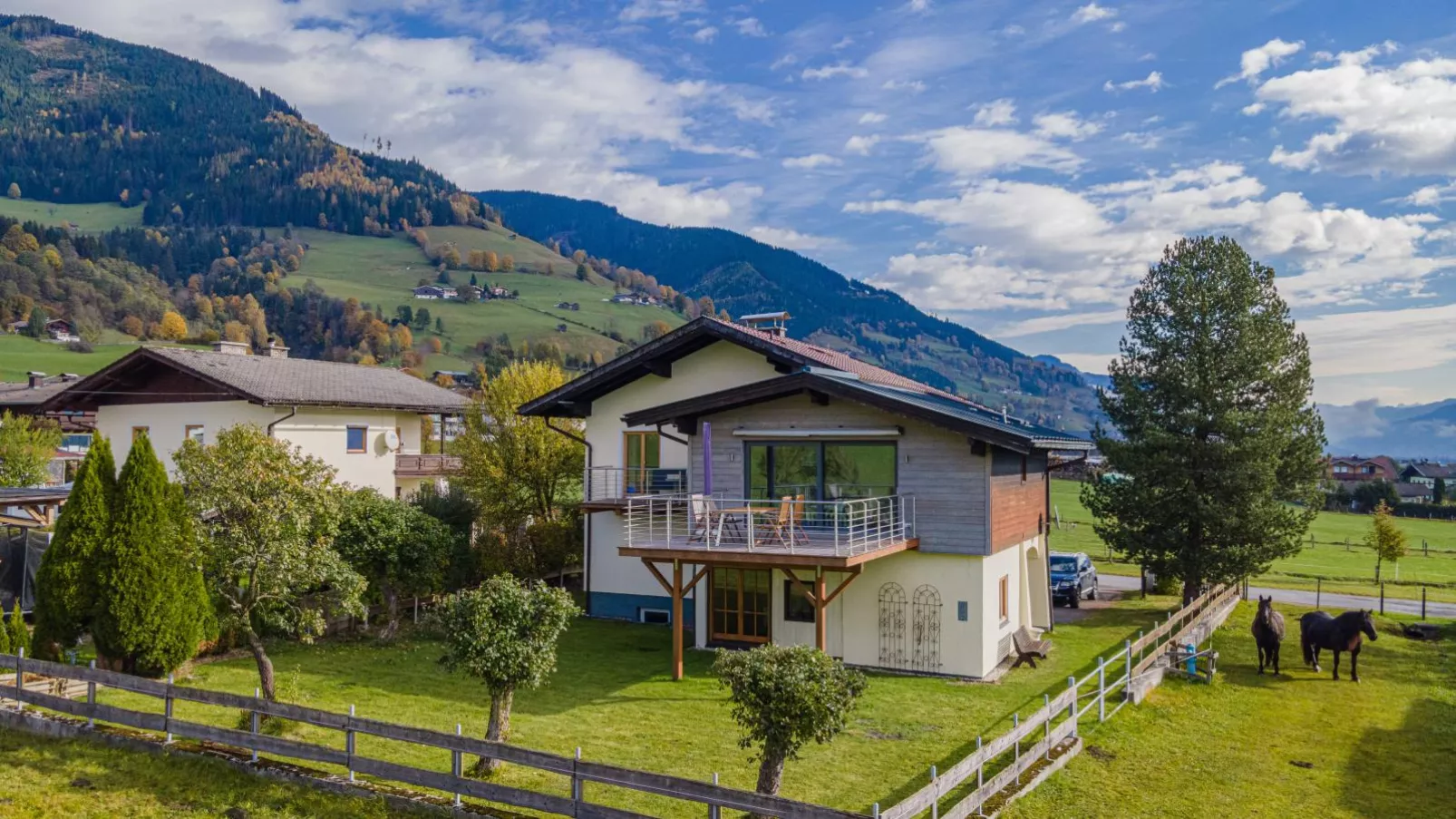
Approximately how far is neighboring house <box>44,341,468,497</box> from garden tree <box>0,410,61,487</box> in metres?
2.51

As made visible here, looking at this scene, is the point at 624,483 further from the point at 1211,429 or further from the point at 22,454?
the point at 22,454

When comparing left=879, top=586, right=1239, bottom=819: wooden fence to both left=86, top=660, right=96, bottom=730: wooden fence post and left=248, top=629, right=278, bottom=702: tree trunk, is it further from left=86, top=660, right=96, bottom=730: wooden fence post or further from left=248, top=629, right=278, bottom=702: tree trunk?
left=86, top=660, right=96, bottom=730: wooden fence post

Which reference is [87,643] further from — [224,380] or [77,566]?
[224,380]

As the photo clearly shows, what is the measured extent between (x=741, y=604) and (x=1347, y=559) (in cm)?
3894

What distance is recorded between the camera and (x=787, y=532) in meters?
18.4

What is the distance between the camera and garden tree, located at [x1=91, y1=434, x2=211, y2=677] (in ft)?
49.1

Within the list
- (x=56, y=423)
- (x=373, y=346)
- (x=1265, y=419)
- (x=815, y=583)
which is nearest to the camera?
(x=815, y=583)

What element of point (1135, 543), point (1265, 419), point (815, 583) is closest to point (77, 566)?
point (815, 583)

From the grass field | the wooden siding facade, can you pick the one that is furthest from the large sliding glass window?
the grass field

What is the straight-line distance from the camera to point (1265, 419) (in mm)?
23984

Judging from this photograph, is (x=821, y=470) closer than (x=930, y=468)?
No

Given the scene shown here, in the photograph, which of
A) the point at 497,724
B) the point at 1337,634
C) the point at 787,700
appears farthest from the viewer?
the point at 1337,634

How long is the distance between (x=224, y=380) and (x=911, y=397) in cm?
2032

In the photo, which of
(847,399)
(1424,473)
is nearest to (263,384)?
(847,399)
